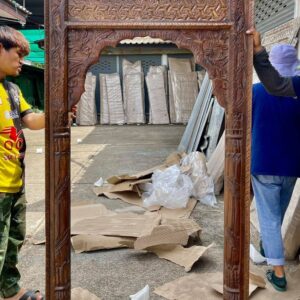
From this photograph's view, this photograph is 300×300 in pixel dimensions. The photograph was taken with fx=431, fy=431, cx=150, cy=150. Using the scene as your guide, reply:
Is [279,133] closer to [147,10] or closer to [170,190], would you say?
[147,10]

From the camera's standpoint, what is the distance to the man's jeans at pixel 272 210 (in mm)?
2717

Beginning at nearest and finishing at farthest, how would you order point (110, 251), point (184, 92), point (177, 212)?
point (110, 251)
point (177, 212)
point (184, 92)

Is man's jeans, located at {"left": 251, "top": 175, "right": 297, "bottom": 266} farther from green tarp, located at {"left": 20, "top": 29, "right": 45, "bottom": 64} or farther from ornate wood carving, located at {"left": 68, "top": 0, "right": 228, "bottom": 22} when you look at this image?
green tarp, located at {"left": 20, "top": 29, "right": 45, "bottom": 64}

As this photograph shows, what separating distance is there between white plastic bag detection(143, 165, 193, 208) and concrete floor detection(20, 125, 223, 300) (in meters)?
0.21

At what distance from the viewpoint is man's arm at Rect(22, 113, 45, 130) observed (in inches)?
91.3

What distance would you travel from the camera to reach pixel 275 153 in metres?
2.65

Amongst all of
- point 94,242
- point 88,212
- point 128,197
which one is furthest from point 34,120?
point 128,197

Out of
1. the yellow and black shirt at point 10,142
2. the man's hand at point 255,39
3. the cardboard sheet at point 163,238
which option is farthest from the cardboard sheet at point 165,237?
the man's hand at point 255,39

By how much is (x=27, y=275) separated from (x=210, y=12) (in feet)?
7.12

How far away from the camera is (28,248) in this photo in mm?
3510

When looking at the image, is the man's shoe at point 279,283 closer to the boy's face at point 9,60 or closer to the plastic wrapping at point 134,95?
the boy's face at point 9,60

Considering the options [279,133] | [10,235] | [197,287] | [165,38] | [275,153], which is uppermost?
[165,38]

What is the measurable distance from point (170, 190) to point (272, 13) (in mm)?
2263

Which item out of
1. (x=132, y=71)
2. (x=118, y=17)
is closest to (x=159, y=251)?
(x=118, y=17)
